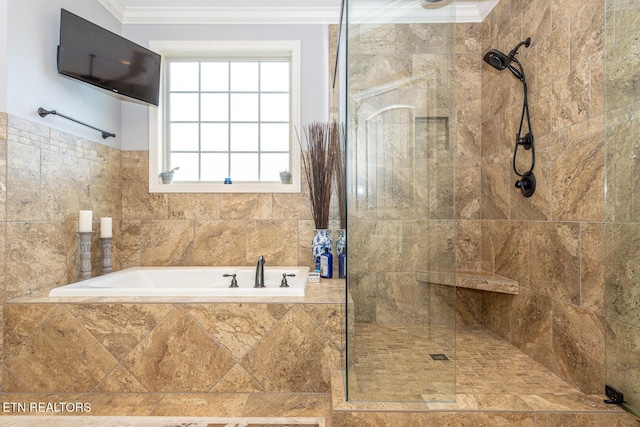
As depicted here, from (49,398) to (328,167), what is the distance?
215cm

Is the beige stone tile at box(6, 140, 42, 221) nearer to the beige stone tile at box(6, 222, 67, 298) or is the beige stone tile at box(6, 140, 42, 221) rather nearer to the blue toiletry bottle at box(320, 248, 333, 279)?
the beige stone tile at box(6, 222, 67, 298)

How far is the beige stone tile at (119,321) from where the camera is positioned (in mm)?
1935

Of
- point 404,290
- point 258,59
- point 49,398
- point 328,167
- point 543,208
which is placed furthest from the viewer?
point 258,59

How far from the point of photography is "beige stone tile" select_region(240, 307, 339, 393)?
195 cm

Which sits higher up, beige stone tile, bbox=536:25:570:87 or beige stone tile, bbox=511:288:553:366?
beige stone tile, bbox=536:25:570:87

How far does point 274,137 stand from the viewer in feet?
10.6

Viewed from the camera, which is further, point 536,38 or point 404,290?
point 536,38

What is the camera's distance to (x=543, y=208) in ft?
6.98

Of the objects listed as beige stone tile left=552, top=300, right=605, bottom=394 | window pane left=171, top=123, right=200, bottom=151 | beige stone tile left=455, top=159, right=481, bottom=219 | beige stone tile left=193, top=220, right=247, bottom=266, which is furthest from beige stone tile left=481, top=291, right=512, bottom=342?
window pane left=171, top=123, right=200, bottom=151

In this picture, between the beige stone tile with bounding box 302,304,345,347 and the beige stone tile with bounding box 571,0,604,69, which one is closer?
the beige stone tile with bounding box 571,0,604,69

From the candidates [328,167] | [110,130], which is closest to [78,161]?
[110,130]

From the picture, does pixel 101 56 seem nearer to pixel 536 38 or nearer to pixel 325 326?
pixel 325 326

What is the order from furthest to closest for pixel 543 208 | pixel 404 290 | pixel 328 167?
pixel 328 167
pixel 543 208
pixel 404 290

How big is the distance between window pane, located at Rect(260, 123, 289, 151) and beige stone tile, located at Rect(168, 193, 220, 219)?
0.62m
